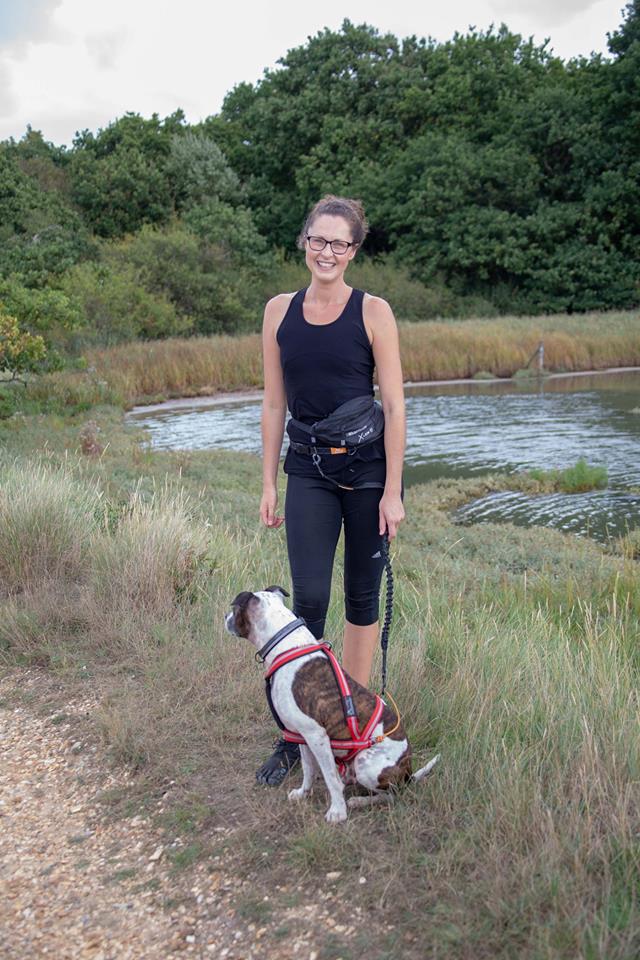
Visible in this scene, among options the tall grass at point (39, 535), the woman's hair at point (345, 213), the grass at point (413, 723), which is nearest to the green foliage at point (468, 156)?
the grass at point (413, 723)

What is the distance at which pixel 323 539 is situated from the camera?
144 inches

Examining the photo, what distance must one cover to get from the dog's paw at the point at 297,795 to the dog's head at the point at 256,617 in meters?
0.57

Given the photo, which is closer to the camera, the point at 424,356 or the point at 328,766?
the point at 328,766

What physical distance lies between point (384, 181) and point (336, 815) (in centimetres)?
4263

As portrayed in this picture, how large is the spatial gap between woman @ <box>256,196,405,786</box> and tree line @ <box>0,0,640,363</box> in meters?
27.2

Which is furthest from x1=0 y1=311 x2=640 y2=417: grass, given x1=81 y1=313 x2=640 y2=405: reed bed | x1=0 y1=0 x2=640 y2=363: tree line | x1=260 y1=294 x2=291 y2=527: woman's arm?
x1=260 y1=294 x2=291 y2=527: woman's arm

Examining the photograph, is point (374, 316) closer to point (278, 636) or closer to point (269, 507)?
point (269, 507)

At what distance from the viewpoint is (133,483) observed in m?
9.95

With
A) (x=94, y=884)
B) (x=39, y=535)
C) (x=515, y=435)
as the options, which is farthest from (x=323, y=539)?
(x=515, y=435)

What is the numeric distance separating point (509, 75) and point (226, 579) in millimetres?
45815

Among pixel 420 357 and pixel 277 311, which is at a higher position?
pixel 277 311

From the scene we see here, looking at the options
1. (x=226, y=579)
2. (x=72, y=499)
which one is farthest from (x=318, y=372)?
(x=72, y=499)

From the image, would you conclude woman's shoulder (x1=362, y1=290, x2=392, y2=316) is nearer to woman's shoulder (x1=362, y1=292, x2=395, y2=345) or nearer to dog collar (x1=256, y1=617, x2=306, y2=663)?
woman's shoulder (x1=362, y1=292, x2=395, y2=345)

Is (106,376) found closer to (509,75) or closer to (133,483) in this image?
(133,483)
